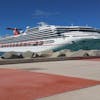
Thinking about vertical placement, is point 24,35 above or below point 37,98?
above

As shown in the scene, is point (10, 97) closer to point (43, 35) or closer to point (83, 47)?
point (83, 47)

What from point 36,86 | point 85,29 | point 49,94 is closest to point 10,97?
point 49,94

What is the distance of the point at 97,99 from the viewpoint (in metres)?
6.44

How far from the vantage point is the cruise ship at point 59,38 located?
220 ft

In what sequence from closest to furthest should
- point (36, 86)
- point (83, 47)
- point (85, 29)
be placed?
point (36, 86) < point (83, 47) < point (85, 29)

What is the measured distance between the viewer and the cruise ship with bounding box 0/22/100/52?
2640 inches

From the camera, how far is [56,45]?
222 ft

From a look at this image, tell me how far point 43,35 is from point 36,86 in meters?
65.3

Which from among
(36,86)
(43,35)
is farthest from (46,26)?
(36,86)

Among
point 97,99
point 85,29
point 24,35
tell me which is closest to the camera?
point 97,99

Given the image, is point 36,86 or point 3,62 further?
point 3,62

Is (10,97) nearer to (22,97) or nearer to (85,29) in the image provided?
(22,97)

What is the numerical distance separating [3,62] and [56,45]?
49961mm

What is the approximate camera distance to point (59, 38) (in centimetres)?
6906
